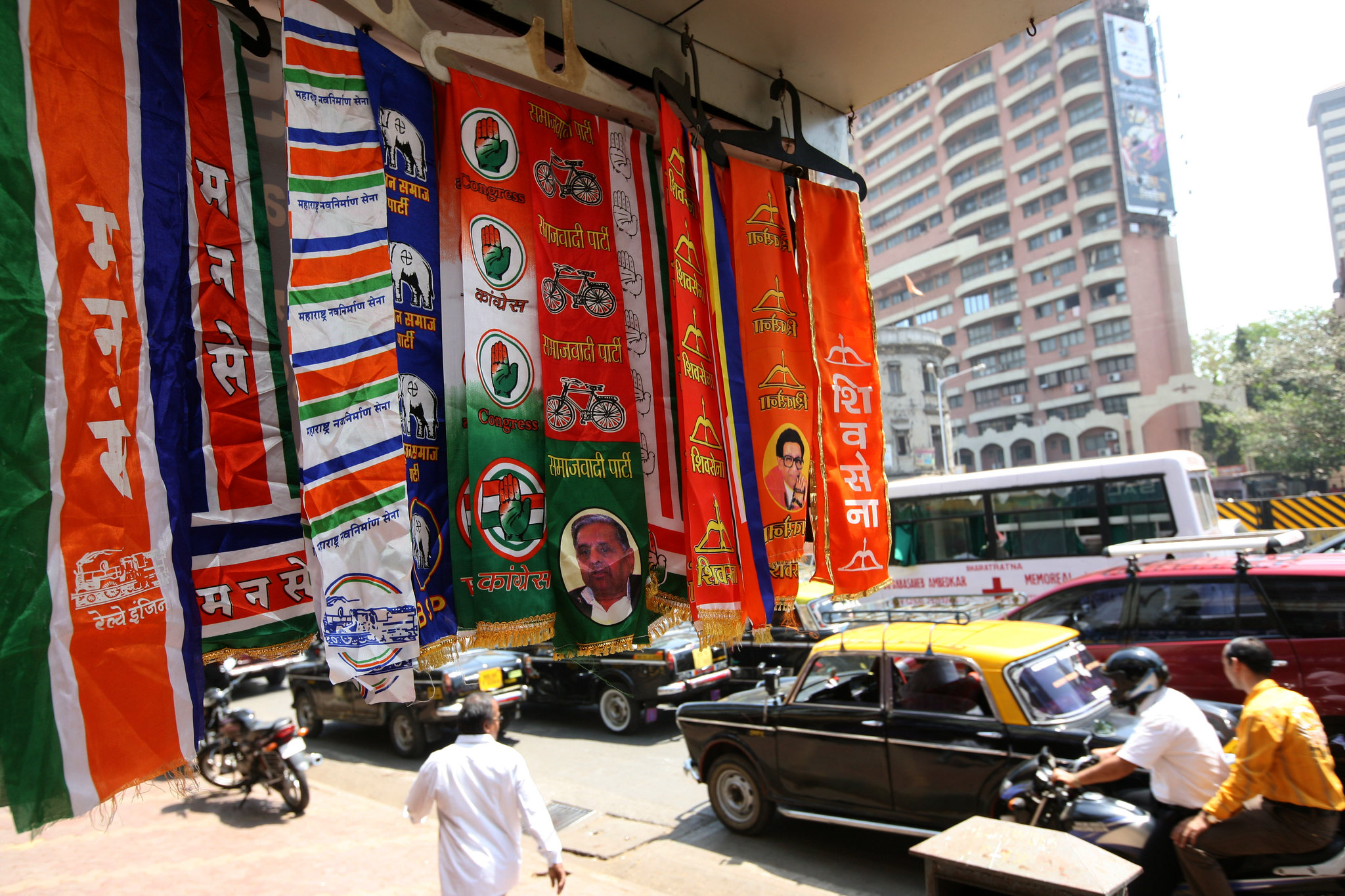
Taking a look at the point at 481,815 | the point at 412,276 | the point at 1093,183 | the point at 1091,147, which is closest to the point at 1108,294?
the point at 1093,183

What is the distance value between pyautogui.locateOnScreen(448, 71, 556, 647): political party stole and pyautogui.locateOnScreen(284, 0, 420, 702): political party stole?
25 centimetres

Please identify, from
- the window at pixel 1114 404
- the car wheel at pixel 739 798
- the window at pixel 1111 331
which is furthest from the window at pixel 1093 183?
the car wheel at pixel 739 798

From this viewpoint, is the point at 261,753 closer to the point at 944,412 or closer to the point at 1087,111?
the point at 944,412

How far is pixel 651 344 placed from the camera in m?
2.56

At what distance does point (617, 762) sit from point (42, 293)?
8.37 meters

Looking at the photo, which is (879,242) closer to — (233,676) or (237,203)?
(233,676)

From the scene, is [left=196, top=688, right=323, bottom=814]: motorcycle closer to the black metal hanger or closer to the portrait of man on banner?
the portrait of man on banner

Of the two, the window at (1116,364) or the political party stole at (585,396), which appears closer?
the political party stole at (585,396)

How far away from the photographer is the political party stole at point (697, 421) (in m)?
2.34

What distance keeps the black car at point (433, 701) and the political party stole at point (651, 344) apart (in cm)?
709

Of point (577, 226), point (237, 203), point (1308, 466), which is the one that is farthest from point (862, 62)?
point (1308, 466)

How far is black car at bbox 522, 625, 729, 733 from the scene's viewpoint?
9688mm

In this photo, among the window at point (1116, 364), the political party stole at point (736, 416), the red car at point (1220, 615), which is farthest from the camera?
the window at point (1116, 364)

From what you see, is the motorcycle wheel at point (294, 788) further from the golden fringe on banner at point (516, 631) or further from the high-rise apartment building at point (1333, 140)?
the high-rise apartment building at point (1333, 140)
